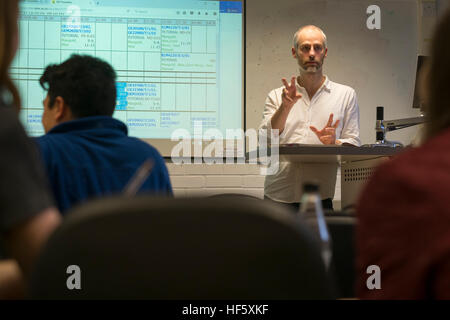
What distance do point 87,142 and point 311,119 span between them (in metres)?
2.12

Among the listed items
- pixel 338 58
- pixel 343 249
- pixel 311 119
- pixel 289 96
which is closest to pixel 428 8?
pixel 338 58

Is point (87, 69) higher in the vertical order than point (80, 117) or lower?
higher

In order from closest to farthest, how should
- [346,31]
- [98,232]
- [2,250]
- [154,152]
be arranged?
[98,232] → [2,250] → [154,152] → [346,31]

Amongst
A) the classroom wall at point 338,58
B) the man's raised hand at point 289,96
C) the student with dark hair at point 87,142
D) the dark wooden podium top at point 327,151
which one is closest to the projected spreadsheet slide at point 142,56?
the classroom wall at point 338,58

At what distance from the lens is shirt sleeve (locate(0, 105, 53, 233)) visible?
70cm

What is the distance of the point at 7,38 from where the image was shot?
80cm

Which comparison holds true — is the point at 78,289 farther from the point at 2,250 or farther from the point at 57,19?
the point at 57,19

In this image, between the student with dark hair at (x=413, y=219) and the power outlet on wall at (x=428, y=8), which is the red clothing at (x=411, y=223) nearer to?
the student with dark hair at (x=413, y=219)

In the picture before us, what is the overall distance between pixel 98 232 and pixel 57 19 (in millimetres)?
3652

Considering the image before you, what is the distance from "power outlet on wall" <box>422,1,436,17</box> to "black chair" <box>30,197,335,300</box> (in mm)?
4259

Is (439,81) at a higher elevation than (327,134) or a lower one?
higher

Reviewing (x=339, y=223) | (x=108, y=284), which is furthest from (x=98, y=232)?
(x=339, y=223)

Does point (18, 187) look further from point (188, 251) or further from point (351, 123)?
point (351, 123)

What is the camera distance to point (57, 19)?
398cm
